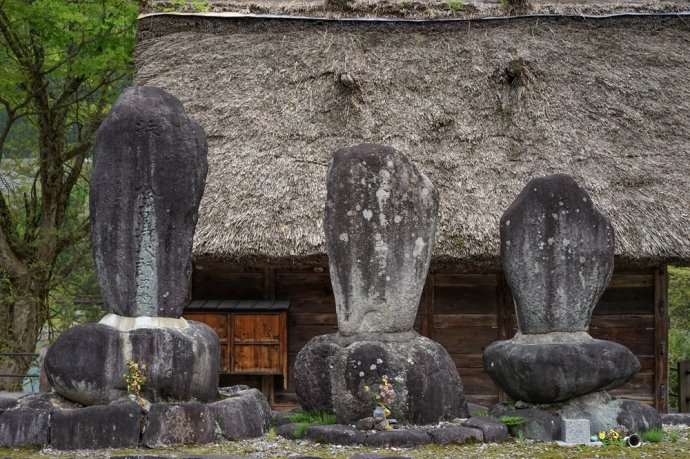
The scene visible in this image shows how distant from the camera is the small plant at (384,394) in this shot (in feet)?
23.8

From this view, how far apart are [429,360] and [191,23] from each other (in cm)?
901

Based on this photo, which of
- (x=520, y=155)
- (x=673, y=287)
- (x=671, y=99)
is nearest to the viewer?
(x=520, y=155)

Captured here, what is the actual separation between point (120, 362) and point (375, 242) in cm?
226

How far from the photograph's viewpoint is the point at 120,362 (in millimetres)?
6961

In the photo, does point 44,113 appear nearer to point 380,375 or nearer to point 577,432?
point 380,375

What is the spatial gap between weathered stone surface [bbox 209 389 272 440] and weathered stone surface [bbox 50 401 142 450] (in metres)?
0.70

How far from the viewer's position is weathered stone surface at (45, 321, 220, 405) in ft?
22.6

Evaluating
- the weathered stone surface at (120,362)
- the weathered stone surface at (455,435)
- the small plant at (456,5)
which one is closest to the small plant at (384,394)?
the weathered stone surface at (455,435)

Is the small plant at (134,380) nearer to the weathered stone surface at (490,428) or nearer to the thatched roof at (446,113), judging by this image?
the weathered stone surface at (490,428)

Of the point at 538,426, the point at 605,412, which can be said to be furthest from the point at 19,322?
the point at 605,412

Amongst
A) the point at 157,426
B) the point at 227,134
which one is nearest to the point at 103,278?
the point at 157,426

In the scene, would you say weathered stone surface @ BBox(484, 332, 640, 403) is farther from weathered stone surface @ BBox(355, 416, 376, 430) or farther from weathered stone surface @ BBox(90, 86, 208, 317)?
weathered stone surface @ BBox(90, 86, 208, 317)

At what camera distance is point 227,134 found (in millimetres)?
12680

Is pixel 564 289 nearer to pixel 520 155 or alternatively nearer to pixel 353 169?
pixel 353 169
